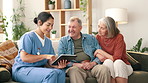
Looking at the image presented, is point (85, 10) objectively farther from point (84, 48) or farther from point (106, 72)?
point (106, 72)

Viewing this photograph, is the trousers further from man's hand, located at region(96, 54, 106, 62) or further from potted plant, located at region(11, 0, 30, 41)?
potted plant, located at region(11, 0, 30, 41)

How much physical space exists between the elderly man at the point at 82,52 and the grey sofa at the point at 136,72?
11 centimetres

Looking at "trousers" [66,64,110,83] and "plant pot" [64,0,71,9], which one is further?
"plant pot" [64,0,71,9]

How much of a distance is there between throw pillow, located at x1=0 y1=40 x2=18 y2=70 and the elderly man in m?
0.57

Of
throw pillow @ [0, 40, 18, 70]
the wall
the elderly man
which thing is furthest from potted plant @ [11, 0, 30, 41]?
the elderly man

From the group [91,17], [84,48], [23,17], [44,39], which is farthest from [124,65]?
[23,17]

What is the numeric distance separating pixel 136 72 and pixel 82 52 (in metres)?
0.69

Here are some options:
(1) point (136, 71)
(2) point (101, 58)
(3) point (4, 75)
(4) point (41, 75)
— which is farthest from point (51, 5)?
(4) point (41, 75)

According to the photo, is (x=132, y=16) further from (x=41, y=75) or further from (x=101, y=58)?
(x=41, y=75)

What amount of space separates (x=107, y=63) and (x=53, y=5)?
3256 millimetres

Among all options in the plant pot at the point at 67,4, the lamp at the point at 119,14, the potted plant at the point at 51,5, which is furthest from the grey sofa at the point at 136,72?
the potted plant at the point at 51,5

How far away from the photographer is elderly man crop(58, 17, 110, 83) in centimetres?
316

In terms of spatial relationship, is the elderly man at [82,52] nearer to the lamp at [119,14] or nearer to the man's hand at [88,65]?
the man's hand at [88,65]

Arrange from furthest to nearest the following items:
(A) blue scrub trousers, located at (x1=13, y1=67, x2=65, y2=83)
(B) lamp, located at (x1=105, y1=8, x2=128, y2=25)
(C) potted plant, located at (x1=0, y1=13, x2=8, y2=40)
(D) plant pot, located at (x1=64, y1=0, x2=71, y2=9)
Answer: (D) plant pot, located at (x1=64, y1=0, x2=71, y2=9) < (C) potted plant, located at (x1=0, y1=13, x2=8, y2=40) < (B) lamp, located at (x1=105, y1=8, x2=128, y2=25) < (A) blue scrub trousers, located at (x1=13, y1=67, x2=65, y2=83)
